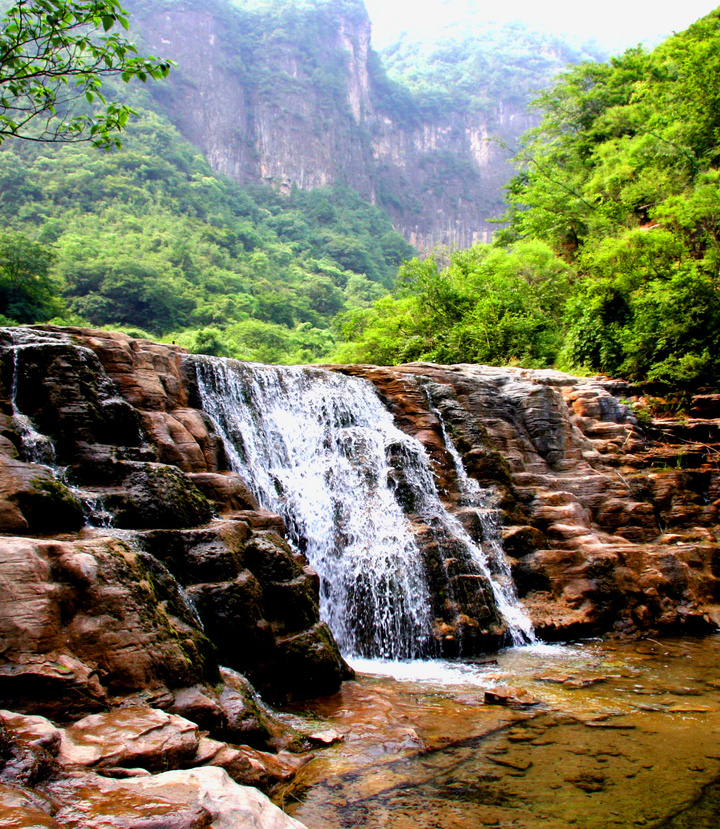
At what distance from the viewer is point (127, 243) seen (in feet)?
132

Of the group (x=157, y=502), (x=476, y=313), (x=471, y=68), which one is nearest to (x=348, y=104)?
(x=471, y=68)

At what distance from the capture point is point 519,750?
5.12 metres

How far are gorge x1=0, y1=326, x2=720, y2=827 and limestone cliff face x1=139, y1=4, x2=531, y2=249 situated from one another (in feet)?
229

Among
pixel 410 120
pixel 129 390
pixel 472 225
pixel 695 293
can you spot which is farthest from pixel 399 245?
pixel 129 390

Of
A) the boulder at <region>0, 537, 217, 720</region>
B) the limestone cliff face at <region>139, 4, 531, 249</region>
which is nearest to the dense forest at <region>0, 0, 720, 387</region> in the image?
the boulder at <region>0, 537, 217, 720</region>

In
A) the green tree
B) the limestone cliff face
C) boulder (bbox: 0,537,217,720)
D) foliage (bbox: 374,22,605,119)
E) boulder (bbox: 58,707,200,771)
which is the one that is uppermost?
foliage (bbox: 374,22,605,119)

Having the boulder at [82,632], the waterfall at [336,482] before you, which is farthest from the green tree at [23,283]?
the boulder at [82,632]

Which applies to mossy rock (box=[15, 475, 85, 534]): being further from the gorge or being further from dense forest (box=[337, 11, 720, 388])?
dense forest (box=[337, 11, 720, 388])

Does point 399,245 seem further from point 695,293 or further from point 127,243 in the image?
point 695,293

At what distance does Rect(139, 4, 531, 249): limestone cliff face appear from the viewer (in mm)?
76000

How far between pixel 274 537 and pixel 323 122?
88.2m

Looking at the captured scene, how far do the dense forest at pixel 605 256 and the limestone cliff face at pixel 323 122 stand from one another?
54.6 m

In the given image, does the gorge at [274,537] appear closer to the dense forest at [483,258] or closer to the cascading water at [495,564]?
the cascading water at [495,564]

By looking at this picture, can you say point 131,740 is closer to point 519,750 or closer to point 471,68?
point 519,750
